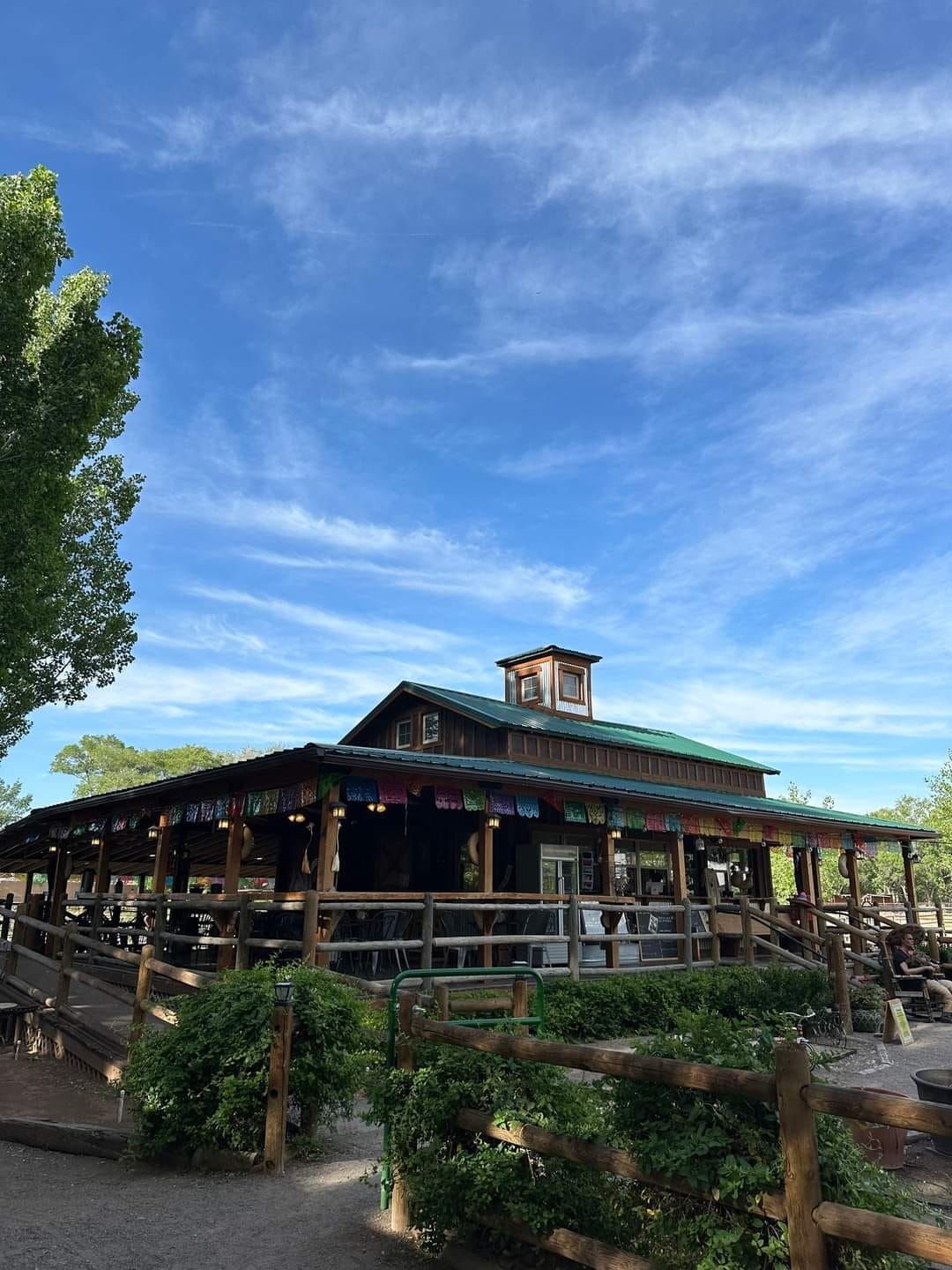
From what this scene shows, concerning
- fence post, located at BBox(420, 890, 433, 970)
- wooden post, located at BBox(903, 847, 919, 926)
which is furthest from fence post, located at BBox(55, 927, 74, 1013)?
wooden post, located at BBox(903, 847, 919, 926)

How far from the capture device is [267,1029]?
20.7 feet

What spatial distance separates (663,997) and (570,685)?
11.7 metres

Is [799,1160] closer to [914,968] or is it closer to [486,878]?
[486,878]

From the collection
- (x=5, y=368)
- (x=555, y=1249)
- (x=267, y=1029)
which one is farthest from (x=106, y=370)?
(x=555, y=1249)

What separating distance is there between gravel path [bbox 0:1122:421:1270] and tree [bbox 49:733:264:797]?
63.0 meters

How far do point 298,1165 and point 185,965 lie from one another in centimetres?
999

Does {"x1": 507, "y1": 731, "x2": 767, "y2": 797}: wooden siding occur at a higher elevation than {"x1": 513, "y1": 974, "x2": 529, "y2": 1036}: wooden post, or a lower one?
higher

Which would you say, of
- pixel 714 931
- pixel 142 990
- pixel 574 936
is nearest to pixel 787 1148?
pixel 142 990

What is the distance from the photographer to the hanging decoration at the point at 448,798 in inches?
524

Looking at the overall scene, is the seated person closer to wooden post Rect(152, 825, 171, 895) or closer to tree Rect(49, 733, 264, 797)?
wooden post Rect(152, 825, 171, 895)

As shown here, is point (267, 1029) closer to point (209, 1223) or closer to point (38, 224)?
→ point (209, 1223)

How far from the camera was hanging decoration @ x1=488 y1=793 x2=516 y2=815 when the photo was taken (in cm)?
1377

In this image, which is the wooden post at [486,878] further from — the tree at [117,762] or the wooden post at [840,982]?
the tree at [117,762]

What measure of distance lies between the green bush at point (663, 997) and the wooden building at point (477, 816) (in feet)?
5.83
